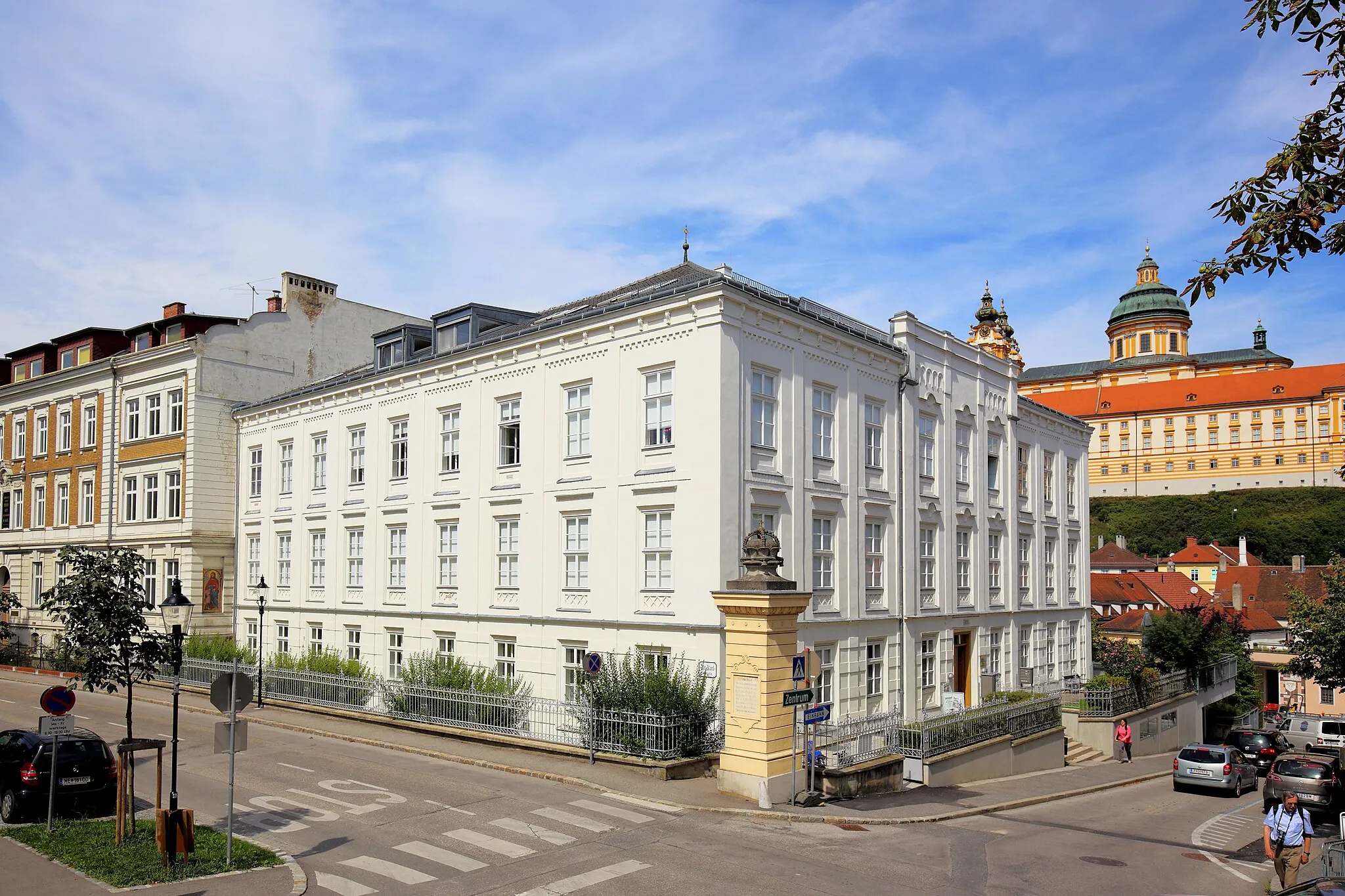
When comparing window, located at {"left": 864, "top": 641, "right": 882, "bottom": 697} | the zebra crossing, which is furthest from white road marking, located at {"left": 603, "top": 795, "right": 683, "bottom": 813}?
window, located at {"left": 864, "top": 641, "right": 882, "bottom": 697}

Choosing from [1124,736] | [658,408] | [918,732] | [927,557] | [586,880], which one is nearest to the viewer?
[586,880]

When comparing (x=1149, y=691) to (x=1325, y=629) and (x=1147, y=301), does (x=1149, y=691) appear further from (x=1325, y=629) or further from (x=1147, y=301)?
(x=1147, y=301)

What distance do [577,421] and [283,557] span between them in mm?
16172

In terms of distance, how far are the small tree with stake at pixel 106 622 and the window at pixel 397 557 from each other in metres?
14.5

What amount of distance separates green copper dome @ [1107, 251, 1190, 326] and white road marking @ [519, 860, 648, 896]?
152404 mm

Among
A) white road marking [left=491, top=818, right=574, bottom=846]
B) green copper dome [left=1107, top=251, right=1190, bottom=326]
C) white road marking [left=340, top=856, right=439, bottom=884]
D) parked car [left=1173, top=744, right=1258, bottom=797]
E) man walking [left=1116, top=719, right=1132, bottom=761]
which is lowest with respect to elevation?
man walking [left=1116, top=719, right=1132, bottom=761]

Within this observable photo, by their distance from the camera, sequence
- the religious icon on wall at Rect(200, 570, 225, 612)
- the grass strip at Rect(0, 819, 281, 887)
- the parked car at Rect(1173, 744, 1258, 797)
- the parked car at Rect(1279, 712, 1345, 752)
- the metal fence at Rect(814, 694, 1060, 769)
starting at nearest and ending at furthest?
the grass strip at Rect(0, 819, 281, 887), the metal fence at Rect(814, 694, 1060, 769), the parked car at Rect(1173, 744, 1258, 797), the parked car at Rect(1279, 712, 1345, 752), the religious icon on wall at Rect(200, 570, 225, 612)

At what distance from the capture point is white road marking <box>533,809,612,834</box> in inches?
621

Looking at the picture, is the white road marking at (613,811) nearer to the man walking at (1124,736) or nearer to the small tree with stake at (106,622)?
the small tree with stake at (106,622)

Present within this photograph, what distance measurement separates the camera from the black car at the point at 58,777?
16.0 m

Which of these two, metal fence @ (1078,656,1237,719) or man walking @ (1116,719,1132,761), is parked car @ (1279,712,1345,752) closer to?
metal fence @ (1078,656,1237,719)

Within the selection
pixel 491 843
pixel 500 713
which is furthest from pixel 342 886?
pixel 500 713

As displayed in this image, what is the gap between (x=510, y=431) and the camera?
93.0ft

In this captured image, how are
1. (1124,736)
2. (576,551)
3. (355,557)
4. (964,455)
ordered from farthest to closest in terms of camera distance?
1. (1124,736)
2. (964,455)
3. (355,557)
4. (576,551)
